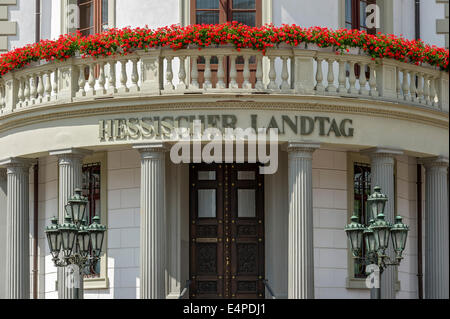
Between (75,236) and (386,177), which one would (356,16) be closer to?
(386,177)

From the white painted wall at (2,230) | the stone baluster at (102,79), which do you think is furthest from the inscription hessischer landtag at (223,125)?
the white painted wall at (2,230)

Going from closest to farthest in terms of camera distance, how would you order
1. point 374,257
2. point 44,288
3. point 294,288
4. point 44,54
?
1. point 374,257
2. point 294,288
3. point 44,54
4. point 44,288

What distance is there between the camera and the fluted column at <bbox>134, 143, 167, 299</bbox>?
25.9 meters

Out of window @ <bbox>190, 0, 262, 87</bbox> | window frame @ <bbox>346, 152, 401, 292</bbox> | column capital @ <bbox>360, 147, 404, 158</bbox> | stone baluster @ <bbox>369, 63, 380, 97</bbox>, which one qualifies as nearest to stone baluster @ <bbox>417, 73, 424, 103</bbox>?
stone baluster @ <bbox>369, 63, 380, 97</bbox>

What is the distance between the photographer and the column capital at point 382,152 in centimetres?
2680

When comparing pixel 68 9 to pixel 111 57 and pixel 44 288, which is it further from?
pixel 44 288

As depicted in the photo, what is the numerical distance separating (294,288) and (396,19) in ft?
24.6

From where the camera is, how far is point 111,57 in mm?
26953

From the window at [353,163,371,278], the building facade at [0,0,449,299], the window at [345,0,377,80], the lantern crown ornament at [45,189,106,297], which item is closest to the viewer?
the lantern crown ornament at [45,189,106,297]

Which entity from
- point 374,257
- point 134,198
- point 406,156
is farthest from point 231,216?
point 374,257

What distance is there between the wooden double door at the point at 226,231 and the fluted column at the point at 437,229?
3.67 m

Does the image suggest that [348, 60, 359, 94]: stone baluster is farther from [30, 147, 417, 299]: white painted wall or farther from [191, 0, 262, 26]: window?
[191, 0, 262, 26]: window

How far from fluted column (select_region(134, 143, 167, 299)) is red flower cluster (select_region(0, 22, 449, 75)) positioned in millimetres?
2185

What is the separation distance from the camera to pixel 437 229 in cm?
2819
